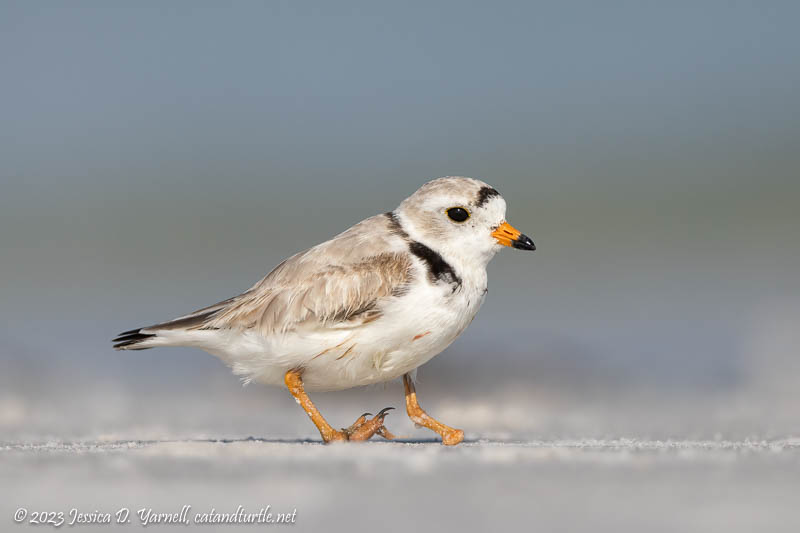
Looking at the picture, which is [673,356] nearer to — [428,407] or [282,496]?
[428,407]

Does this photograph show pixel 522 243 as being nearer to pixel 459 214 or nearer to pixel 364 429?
pixel 459 214

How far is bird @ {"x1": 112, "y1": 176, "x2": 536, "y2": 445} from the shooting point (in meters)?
6.08

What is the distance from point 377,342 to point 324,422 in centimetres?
71

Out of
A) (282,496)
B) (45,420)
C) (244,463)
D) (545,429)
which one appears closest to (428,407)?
(545,429)

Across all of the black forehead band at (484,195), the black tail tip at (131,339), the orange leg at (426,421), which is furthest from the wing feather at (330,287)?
the orange leg at (426,421)

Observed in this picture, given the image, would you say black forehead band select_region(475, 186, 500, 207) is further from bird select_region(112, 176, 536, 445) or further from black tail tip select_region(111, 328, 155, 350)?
black tail tip select_region(111, 328, 155, 350)

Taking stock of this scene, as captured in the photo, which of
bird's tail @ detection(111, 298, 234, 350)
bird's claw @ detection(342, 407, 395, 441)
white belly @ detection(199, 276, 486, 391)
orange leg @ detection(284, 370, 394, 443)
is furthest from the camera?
bird's tail @ detection(111, 298, 234, 350)

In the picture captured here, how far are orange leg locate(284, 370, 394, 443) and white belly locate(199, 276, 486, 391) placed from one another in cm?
7

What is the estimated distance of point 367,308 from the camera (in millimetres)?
6094

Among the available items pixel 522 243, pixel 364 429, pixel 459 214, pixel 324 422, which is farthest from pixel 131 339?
pixel 522 243

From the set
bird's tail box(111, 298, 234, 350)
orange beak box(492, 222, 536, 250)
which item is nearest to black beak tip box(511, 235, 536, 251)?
orange beak box(492, 222, 536, 250)

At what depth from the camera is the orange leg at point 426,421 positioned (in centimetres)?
631

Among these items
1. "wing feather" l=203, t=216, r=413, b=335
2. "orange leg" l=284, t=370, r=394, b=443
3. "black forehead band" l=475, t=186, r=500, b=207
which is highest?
"black forehead band" l=475, t=186, r=500, b=207

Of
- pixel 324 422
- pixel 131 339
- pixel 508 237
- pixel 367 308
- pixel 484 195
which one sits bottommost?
pixel 324 422
